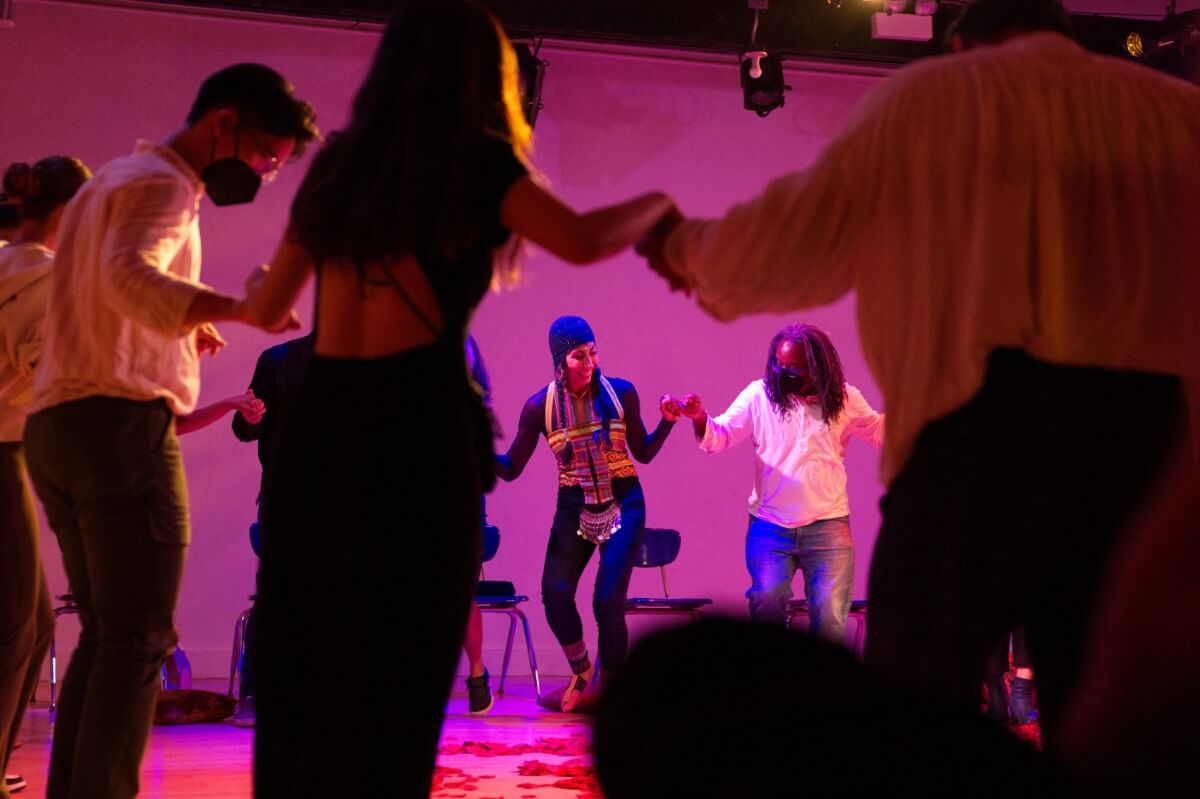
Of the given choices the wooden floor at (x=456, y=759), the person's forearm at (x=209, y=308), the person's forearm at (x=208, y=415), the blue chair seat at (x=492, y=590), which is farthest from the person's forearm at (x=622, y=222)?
the blue chair seat at (x=492, y=590)

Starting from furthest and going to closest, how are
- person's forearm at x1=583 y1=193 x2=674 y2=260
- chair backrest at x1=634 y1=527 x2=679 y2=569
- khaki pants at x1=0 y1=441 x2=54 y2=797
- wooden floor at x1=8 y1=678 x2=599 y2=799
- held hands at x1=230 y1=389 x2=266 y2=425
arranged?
chair backrest at x1=634 y1=527 x2=679 y2=569 → held hands at x1=230 y1=389 x2=266 y2=425 → wooden floor at x1=8 y1=678 x2=599 y2=799 → khaki pants at x1=0 y1=441 x2=54 y2=797 → person's forearm at x1=583 y1=193 x2=674 y2=260

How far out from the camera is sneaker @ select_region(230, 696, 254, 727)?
19.6 ft

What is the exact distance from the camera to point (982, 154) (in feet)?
5.95

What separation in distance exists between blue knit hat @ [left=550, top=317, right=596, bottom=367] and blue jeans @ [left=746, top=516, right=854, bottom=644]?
1.31 m

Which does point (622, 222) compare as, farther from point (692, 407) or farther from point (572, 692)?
point (572, 692)

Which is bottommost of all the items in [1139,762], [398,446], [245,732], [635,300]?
[245,732]

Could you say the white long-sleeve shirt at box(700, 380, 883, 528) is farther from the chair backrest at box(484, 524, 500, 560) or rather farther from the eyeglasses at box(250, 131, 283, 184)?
the eyeglasses at box(250, 131, 283, 184)

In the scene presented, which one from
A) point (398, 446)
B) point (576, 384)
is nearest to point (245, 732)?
point (576, 384)

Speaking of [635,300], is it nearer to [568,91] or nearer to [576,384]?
[568,91]

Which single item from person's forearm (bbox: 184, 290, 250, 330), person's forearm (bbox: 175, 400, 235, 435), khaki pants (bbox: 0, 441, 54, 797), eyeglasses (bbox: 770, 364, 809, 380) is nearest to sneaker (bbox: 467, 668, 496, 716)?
person's forearm (bbox: 175, 400, 235, 435)

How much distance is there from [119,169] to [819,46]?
604cm

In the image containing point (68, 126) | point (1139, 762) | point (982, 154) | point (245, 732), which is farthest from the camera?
point (68, 126)

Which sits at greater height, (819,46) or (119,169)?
(819,46)

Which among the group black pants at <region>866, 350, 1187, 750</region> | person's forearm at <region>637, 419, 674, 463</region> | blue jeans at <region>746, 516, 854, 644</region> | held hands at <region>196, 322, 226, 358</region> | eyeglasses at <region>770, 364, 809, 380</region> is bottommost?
blue jeans at <region>746, 516, 854, 644</region>
